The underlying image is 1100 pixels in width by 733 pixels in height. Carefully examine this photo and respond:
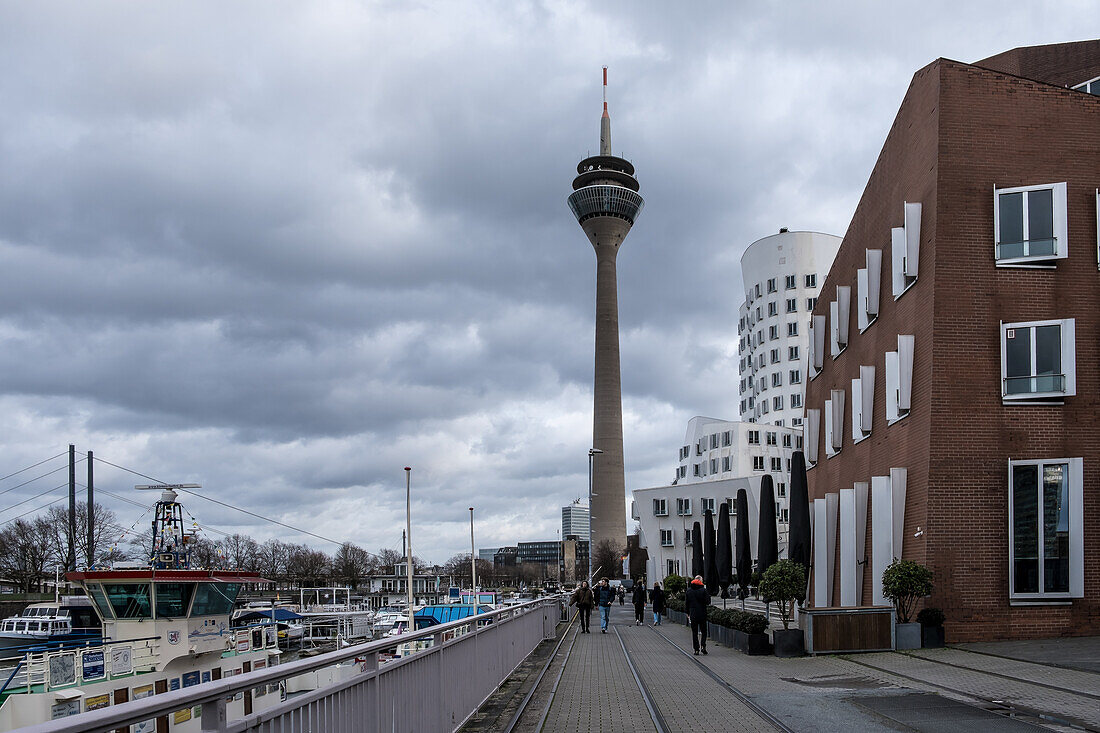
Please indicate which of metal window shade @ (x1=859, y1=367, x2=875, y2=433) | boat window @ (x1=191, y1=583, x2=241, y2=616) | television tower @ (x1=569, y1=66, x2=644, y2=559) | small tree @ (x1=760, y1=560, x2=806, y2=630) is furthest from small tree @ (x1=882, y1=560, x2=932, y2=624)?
television tower @ (x1=569, y1=66, x2=644, y2=559)

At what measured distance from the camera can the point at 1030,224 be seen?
70.8ft

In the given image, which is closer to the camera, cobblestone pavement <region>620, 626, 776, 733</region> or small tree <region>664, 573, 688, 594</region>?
cobblestone pavement <region>620, 626, 776, 733</region>

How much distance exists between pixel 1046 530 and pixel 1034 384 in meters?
3.18

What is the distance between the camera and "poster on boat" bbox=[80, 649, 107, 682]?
23328 mm

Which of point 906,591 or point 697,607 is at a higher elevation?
point 906,591

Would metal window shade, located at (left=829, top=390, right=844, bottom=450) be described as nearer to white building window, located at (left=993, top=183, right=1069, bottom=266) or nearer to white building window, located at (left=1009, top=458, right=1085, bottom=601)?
white building window, located at (left=1009, top=458, right=1085, bottom=601)

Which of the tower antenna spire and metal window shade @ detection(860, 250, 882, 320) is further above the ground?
the tower antenna spire

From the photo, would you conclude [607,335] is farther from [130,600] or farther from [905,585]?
[905,585]

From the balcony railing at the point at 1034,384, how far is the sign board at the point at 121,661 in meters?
22.0

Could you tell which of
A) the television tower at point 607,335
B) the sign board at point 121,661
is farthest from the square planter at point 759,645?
the television tower at point 607,335

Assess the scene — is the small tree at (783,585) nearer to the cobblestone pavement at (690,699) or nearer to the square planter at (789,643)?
the square planter at (789,643)

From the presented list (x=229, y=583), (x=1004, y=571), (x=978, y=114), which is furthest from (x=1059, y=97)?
(x=229, y=583)

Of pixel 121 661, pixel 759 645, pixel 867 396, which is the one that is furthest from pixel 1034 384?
pixel 121 661

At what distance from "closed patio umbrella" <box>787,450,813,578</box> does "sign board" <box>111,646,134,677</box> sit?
666 inches
